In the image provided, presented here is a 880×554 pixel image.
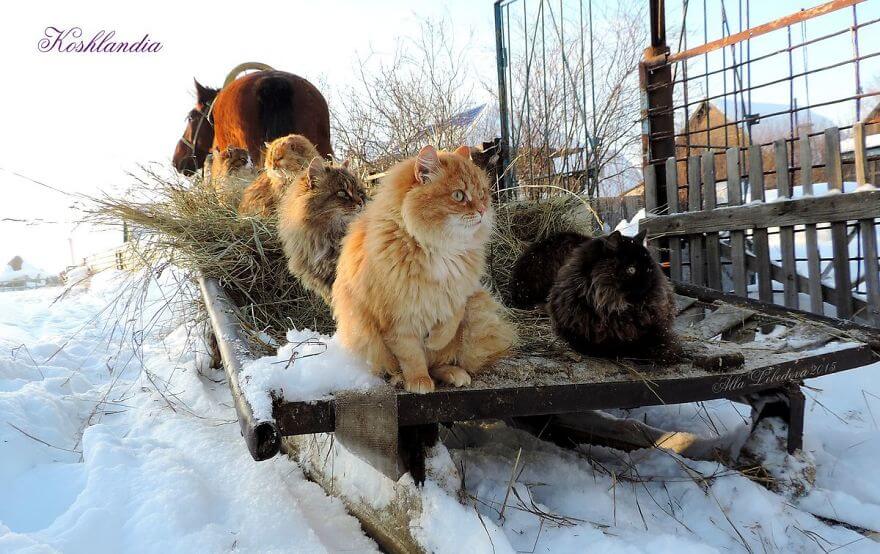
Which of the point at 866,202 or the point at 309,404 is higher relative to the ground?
the point at 866,202

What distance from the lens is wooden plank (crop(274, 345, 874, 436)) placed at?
1560 mm

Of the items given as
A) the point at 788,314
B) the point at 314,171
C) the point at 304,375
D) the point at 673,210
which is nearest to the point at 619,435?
the point at 788,314

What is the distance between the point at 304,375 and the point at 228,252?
1604 mm

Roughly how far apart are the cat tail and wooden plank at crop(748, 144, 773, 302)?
3623 mm

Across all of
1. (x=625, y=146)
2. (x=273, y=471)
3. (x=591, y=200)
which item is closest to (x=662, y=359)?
(x=273, y=471)

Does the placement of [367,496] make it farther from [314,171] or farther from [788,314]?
[788,314]

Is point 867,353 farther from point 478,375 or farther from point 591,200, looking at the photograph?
point 591,200

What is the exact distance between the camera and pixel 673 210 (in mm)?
4180

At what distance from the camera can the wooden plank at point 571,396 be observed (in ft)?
5.12

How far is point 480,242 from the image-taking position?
6.11ft

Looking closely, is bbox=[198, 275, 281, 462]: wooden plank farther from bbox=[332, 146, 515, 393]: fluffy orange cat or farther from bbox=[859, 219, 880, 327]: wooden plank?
bbox=[859, 219, 880, 327]: wooden plank

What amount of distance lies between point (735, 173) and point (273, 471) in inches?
144

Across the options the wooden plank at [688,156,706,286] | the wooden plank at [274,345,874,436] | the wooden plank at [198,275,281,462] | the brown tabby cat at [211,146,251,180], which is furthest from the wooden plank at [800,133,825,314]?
the brown tabby cat at [211,146,251,180]

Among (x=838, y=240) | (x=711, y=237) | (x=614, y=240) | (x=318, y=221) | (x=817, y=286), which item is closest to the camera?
(x=614, y=240)
